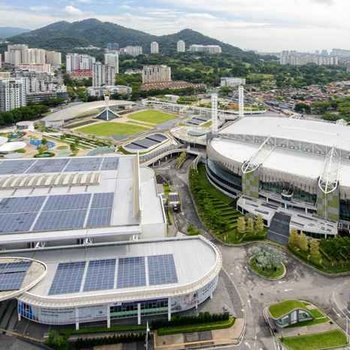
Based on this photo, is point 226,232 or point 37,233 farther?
point 226,232

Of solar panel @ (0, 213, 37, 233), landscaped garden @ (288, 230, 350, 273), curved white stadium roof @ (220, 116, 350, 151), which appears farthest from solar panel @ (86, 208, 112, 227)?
curved white stadium roof @ (220, 116, 350, 151)

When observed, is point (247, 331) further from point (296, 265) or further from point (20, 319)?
point (20, 319)

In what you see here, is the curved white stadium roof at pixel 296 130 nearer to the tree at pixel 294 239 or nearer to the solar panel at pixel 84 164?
the tree at pixel 294 239

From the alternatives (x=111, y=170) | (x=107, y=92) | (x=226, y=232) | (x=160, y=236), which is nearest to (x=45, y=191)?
(x=111, y=170)

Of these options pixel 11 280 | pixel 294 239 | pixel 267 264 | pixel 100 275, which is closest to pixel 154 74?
pixel 294 239

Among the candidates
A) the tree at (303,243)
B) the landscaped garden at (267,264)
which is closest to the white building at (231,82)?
the tree at (303,243)
